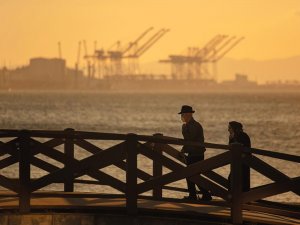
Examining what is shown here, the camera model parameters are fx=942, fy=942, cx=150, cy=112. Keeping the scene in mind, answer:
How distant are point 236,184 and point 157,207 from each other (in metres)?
1.13

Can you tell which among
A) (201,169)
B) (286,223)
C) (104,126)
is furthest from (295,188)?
(104,126)

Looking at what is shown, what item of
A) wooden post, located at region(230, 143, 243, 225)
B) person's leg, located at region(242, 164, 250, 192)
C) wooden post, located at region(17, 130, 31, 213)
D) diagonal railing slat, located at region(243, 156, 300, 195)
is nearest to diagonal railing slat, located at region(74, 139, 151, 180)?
person's leg, located at region(242, 164, 250, 192)

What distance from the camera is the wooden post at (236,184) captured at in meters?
11.4

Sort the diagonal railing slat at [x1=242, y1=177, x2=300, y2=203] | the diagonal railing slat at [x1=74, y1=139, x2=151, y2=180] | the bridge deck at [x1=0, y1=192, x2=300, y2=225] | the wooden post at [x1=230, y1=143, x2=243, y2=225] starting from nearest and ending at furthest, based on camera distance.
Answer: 1. the wooden post at [x1=230, y1=143, x2=243, y2=225]
2. the diagonal railing slat at [x1=242, y1=177, x2=300, y2=203]
3. the bridge deck at [x1=0, y1=192, x2=300, y2=225]
4. the diagonal railing slat at [x1=74, y1=139, x2=151, y2=180]

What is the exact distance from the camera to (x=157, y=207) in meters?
12.0

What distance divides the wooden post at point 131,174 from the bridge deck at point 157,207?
0.34 feet

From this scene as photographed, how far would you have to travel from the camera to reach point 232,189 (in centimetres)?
1153

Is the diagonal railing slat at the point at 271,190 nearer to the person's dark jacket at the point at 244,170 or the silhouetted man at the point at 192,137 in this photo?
the person's dark jacket at the point at 244,170

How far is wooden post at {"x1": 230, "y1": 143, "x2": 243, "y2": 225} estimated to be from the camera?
37.2 feet

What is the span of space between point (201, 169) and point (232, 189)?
1.50ft

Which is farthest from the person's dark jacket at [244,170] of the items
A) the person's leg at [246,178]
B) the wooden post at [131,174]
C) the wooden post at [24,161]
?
the wooden post at [24,161]

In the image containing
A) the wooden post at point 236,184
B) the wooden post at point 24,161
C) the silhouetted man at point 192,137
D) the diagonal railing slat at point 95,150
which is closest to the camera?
the wooden post at point 236,184

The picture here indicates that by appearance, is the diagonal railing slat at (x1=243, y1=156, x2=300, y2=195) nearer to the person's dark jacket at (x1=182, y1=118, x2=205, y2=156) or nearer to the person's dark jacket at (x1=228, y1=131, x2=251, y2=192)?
the person's dark jacket at (x1=228, y1=131, x2=251, y2=192)

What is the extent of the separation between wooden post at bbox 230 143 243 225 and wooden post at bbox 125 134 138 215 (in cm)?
123
